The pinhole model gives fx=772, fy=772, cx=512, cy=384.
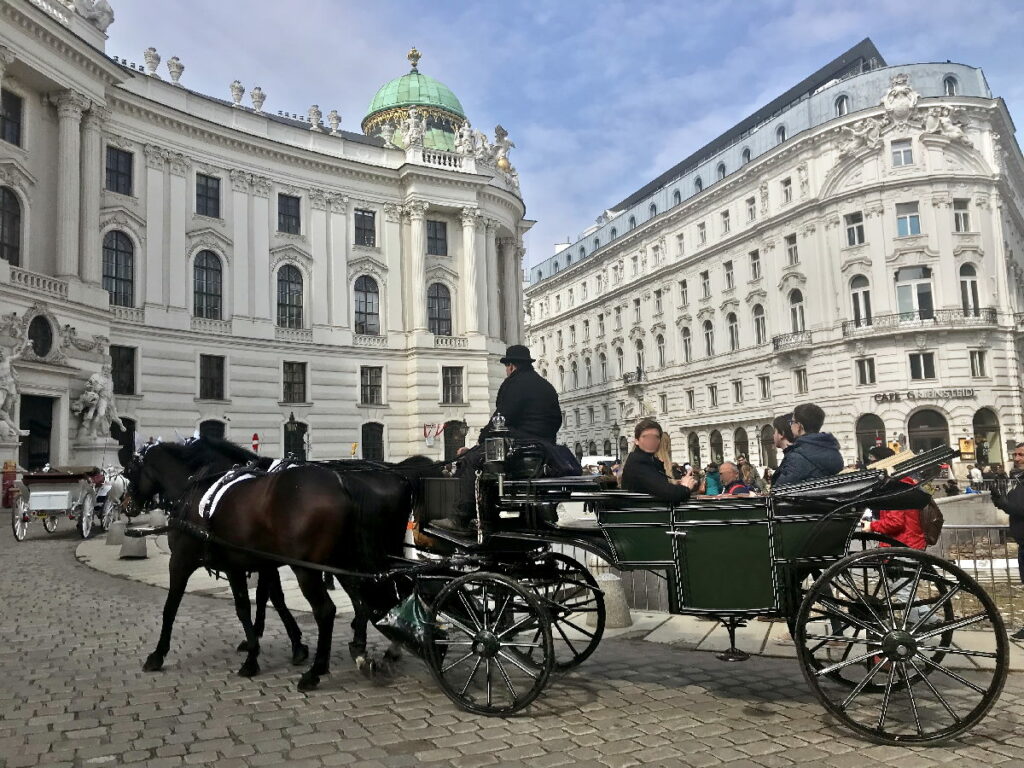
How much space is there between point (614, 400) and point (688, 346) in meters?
9.82

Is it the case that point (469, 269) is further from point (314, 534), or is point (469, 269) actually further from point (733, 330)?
point (314, 534)

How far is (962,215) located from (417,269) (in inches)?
1204

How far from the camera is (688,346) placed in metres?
57.0

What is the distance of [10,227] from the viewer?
2839 centimetres

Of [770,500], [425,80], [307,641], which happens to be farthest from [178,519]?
[425,80]

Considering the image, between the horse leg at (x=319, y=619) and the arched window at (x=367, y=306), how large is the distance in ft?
117

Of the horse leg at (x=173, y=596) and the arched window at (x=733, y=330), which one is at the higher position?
the arched window at (x=733, y=330)

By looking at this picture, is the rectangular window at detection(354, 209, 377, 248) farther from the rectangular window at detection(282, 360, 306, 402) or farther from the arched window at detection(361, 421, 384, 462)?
the arched window at detection(361, 421, 384, 462)

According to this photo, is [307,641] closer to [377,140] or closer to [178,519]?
[178,519]

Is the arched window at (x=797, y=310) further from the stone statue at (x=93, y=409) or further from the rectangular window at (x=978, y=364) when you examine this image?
the stone statue at (x=93, y=409)

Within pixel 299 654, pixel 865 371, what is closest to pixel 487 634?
pixel 299 654

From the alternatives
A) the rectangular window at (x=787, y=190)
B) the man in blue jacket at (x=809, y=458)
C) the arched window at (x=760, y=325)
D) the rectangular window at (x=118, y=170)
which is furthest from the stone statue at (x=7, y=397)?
the rectangular window at (x=787, y=190)

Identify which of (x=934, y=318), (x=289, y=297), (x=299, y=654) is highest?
(x=289, y=297)

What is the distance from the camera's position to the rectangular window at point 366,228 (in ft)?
137
